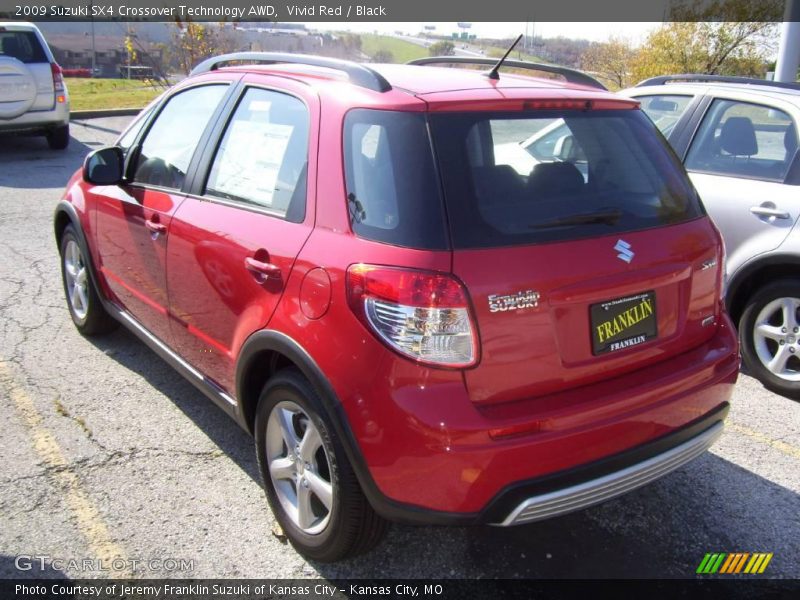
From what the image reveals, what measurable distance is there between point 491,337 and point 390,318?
1.06 feet

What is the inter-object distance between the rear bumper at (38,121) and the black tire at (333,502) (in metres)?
10.7

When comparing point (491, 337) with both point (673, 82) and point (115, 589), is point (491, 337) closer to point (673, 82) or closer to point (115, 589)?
point (115, 589)

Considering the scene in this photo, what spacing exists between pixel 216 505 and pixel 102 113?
15590 millimetres

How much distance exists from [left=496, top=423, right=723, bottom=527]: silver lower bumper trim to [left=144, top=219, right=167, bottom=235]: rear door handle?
85.7 inches

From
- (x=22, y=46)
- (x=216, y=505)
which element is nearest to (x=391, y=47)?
(x=22, y=46)

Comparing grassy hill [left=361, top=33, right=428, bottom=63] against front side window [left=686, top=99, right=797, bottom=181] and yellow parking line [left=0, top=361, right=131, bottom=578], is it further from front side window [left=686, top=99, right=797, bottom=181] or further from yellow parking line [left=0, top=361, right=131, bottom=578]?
yellow parking line [left=0, top=361, right=131, bottom=578]

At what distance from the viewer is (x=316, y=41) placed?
2380cm

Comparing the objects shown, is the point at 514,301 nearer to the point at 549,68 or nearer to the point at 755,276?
the point at 549,68

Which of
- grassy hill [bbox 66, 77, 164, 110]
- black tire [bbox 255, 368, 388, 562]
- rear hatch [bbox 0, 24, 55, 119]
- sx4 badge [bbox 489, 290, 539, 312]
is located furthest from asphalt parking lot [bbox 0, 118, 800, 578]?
grassy hill [bbox 66, 77, 164, 110]

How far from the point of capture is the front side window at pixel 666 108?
5188 millimetres

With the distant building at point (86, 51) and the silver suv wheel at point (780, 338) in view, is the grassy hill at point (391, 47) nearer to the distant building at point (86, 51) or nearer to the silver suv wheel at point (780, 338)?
the distant building at point (86, 51)

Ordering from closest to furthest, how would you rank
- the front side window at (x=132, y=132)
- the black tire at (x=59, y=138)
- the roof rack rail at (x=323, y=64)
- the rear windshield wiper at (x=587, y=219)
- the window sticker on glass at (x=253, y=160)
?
1. the rear windshield wiper at (x=587, y=219)
2. the roof rack rail at (x=323, y=64)
3. the window sticker on glass at (x=253, y=160)
4. the front side window at (x=132, y=132)
5. the black tire at (x=59, y=138)

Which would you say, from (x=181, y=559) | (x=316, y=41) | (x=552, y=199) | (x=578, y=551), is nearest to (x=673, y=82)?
(x=552, y=199)

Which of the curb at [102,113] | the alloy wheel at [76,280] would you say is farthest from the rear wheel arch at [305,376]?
the curb at [102,113]
